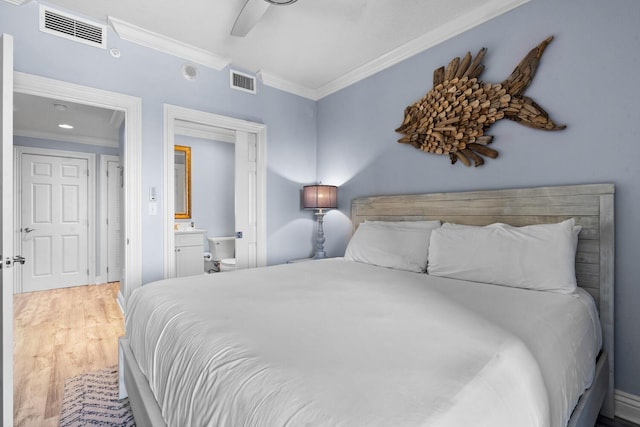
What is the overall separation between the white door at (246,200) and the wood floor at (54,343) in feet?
→ 4.46

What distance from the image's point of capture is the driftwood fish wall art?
200 centimetres

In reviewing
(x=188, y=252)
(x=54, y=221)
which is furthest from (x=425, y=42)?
(x=54, y=221)

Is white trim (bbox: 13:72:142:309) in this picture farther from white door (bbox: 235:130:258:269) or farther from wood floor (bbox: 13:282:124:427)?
white door (bbox: 235:130:258:269)

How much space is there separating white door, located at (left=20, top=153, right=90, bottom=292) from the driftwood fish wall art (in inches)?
200

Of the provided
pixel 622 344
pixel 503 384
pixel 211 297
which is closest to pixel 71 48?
pixel 211 297

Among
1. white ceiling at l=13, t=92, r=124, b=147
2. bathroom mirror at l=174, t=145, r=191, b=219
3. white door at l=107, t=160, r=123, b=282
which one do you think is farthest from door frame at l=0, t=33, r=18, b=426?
white door at l=107, t=160, r=123, b=282

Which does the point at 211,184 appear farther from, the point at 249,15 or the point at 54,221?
the point at 249,15

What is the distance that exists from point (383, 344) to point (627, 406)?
1747 millimetres

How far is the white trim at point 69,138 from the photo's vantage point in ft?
14.8

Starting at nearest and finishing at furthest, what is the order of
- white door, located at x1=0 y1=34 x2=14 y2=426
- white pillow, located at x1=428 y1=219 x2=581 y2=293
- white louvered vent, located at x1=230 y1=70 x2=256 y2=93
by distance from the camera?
white door, located at x1=0 y1=34 x2=14 y2=426 → white pillow, located at x1=428 y1=219 x2=581 y2=293 → white louvered vent, located at x1=230 y1=70 x2=256 y2=93

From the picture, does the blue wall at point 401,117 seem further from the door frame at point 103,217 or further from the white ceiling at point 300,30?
the door frame at point 103,217

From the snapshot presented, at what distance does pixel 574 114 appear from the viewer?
1.86m

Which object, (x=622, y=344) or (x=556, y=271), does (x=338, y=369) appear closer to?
(x=556, y=271)

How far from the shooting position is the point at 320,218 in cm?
351
